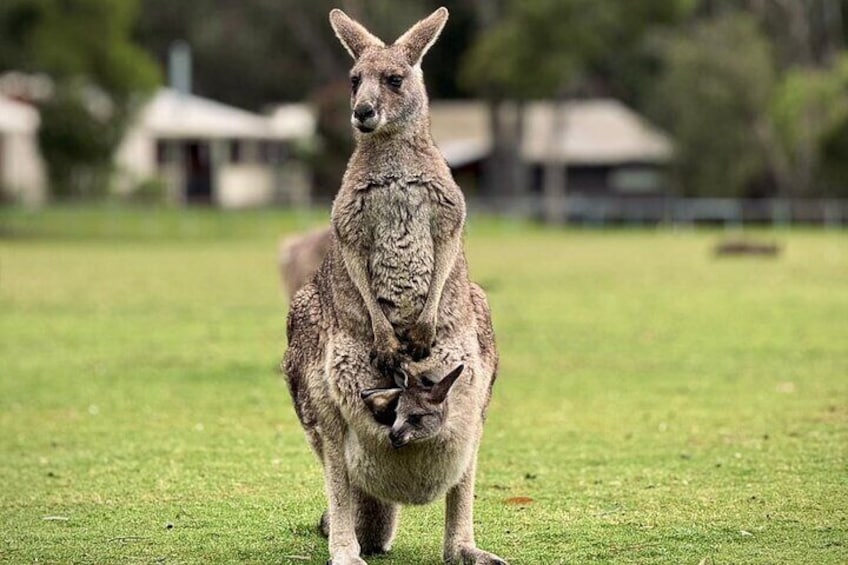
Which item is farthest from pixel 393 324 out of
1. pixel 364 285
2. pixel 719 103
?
pixel 719 103

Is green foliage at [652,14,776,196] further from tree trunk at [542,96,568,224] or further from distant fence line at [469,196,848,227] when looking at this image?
tree trunk at [542,96,568,224]

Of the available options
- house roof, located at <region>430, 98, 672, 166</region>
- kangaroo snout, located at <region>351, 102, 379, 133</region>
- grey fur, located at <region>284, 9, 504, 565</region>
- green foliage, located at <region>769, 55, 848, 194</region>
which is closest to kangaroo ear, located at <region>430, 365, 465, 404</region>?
grey fur, located at <region>284, 9, 504, 565</region>

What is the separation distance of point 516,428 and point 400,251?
15.3 ft

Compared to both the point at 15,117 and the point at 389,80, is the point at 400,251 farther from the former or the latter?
the point at 15,117

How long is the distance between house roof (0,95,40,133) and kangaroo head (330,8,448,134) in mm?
43734

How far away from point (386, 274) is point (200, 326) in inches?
493

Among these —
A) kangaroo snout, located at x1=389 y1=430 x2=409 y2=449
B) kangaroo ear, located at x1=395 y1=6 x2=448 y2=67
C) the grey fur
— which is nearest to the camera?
kangaroo snout, located at x1=389 y1=430 x2=409 y2=449

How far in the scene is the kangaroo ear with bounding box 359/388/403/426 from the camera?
6320 mm

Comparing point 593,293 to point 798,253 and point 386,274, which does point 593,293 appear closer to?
point 798,253

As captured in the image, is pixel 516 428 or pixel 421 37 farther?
pixel 516 428

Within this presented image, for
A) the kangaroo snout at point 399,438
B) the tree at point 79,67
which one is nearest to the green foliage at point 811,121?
the tree at point 79,67

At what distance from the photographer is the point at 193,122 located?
181 feet

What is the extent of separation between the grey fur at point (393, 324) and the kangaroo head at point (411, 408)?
0.04 m

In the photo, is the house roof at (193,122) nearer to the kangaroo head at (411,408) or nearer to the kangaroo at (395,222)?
the kangaroo at (395,222)
